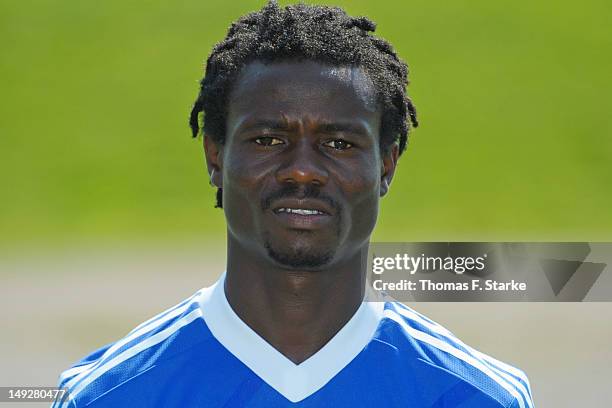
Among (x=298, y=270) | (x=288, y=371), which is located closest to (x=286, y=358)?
(x=288, y=371)

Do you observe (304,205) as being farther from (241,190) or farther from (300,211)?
(241,190)

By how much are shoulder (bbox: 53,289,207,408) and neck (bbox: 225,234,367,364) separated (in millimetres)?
117

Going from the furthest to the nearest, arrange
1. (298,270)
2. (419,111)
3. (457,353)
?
(419,111) < (457,353) < (298,270)

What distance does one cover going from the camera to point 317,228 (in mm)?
1946

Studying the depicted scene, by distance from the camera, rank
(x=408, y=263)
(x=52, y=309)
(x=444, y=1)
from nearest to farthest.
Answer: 1. (x=408, y=263)
2. (x=52, y=309)
3. (x=444, y=1)

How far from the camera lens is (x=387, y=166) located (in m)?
2.22

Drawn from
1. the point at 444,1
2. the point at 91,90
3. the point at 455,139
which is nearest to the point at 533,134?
the point at 455,139

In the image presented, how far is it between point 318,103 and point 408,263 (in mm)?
2280

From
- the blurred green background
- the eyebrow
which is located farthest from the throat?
A: the blurred green background

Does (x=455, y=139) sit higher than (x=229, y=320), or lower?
higher

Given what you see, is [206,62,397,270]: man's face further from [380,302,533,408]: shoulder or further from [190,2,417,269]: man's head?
[380,302,533,408]: shoulder

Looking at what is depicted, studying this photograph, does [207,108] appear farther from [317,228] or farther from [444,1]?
[444,1]

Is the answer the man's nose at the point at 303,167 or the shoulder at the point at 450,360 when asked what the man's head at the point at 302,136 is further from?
the shoulder at the point at 450,360

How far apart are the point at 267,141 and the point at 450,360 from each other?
1.96ft
